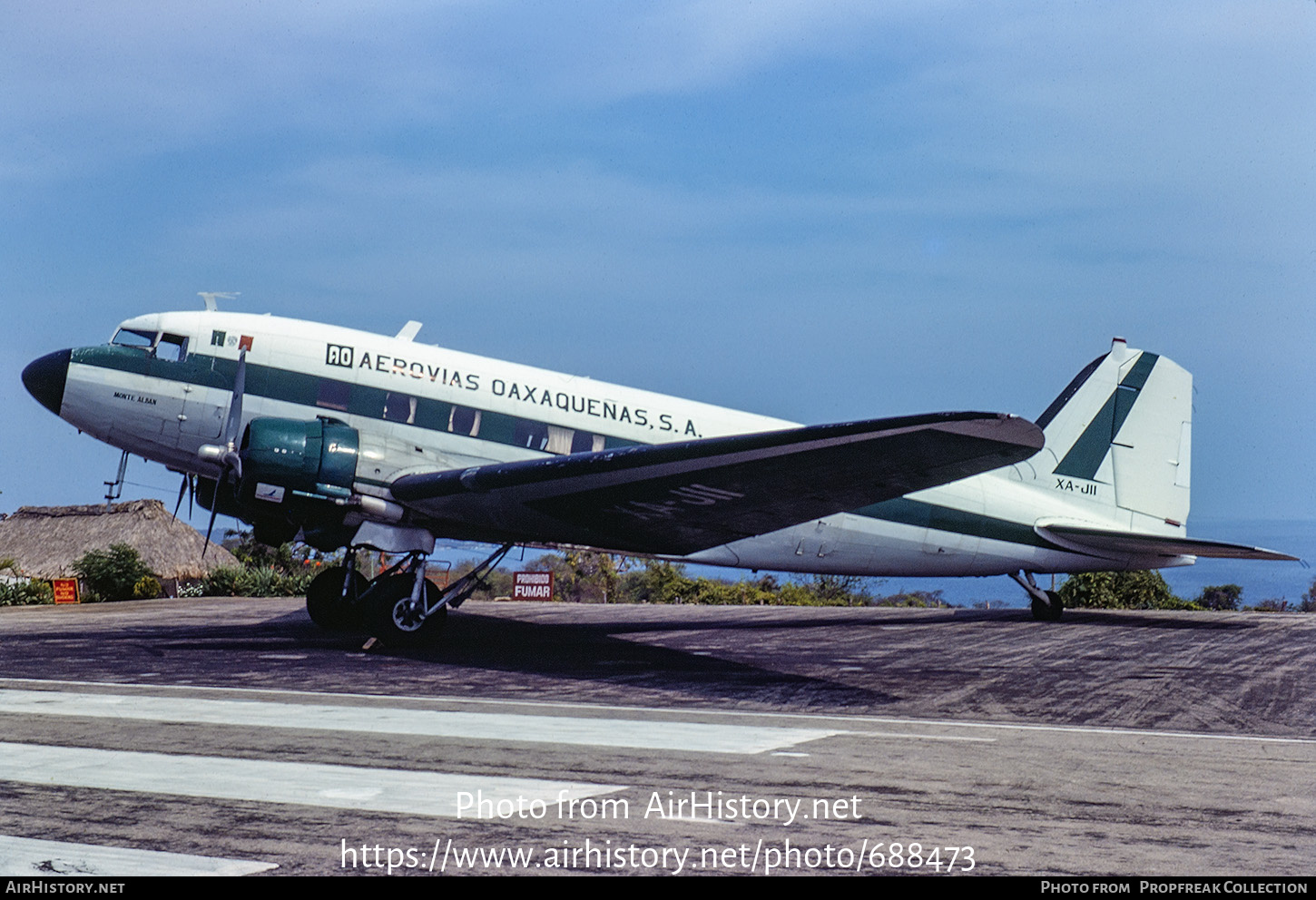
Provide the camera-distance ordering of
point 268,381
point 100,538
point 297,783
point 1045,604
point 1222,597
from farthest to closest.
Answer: point 1222,597, point 100,538, point 1045,604, point 268,381, point 297,783

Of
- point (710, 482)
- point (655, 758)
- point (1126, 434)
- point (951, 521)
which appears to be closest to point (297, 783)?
point (655, 758)

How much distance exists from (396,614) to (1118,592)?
22936 mm

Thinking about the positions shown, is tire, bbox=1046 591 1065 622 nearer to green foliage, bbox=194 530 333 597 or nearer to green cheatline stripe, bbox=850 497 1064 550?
green cheatline stripe, bbox=850 497 1064 550

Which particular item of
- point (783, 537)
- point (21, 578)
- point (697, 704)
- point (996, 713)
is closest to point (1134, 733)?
point (996, 713)

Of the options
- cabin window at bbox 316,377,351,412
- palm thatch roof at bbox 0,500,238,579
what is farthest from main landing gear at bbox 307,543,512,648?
palm thatch roof at bbox 0,500,238,579

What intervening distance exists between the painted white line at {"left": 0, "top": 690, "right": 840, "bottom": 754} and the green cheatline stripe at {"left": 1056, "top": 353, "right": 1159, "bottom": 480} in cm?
1463

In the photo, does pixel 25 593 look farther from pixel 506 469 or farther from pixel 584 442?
pixel 506 469

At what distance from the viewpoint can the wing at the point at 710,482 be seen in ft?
37.1

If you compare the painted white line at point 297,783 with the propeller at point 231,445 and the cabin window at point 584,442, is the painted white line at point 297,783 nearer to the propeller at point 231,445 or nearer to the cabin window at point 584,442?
the propeller at point 231,445

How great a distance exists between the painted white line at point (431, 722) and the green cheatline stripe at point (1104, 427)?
14.6 meters

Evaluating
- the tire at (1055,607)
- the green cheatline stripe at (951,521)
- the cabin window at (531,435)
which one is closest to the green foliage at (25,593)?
the cabin window at (531,435)

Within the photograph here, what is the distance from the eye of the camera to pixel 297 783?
7.52 metres

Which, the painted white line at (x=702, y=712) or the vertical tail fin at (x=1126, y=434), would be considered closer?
the painted white line at (x=702, y=712)
